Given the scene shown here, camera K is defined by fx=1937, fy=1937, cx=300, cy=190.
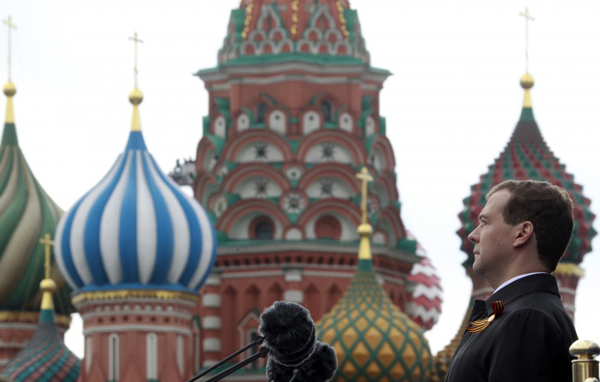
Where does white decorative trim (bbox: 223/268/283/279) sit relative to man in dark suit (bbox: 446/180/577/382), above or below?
above

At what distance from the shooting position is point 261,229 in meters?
37.0

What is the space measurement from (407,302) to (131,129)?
7249 mm

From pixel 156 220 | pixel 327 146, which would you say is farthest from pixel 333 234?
pixel 156 220

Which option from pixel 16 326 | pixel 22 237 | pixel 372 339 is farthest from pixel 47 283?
pixel 372 339

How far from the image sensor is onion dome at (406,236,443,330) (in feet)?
138

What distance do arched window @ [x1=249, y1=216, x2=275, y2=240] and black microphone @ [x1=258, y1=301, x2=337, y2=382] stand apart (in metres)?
31.4

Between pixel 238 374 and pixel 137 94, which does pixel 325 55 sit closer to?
pixel 137 94

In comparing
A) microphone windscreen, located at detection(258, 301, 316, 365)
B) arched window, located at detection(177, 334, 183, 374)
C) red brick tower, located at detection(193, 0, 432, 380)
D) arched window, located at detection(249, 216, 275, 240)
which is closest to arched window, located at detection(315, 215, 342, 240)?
red brick tower, located at detection(193, 0, 432, 380)

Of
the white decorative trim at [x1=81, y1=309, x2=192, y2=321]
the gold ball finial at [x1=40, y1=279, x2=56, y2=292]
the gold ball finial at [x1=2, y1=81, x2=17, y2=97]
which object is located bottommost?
the white decorative trim at [x1=81, y1=309, x2=192, y2=321]

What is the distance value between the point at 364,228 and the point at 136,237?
4209mm

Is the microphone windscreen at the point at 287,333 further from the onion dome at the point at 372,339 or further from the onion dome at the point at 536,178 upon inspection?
the onion dome at the point at 536,178

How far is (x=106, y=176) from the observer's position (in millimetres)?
35062

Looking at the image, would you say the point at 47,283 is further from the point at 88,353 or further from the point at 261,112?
the point at 261,112

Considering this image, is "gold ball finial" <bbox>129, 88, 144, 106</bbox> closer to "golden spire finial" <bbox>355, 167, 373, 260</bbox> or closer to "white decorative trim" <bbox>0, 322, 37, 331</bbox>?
"golden spire finial" <bbox>355, 167, 373, 260</bbox>
